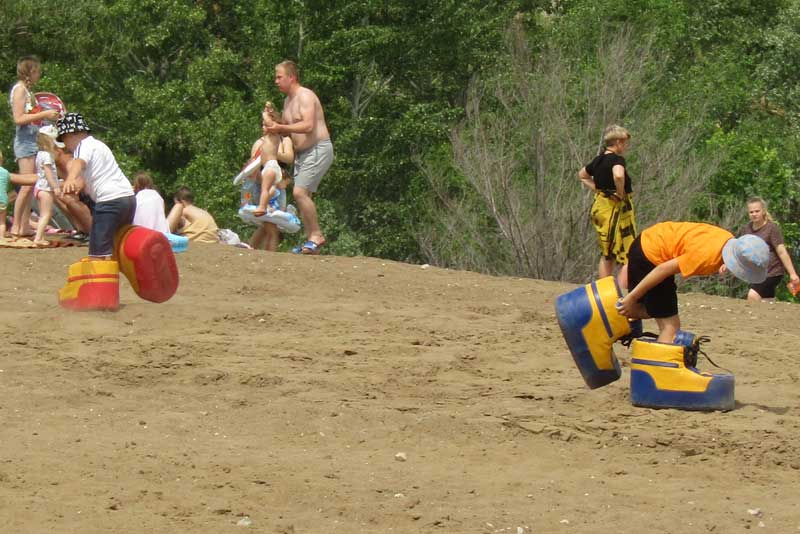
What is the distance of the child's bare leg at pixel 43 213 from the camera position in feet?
44.0

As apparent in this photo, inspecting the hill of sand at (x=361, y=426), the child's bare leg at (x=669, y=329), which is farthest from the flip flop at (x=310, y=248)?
the child's bare leg at (x=669, y=329)

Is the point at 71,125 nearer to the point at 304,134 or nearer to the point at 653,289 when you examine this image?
the point at 304,134

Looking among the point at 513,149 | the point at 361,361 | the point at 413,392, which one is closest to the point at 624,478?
the point at 413,392

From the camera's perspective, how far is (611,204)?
11.6 m

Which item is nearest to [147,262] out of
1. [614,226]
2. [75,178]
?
[75,178]

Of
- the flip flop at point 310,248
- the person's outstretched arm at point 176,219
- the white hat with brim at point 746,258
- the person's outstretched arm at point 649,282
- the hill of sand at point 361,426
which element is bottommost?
the hill of sand at point 361,426

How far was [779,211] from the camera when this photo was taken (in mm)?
26875

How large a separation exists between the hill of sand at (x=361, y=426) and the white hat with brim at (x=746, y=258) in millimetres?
798

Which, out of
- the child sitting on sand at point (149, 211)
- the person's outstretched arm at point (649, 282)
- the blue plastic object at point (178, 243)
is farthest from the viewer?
the blue plastic object at point (178, 243)

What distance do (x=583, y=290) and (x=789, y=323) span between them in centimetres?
394

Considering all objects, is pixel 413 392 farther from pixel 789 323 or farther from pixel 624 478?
pixel 789 323

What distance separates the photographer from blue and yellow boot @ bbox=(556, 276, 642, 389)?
8203 mm

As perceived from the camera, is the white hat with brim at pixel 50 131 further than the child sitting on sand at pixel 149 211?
No

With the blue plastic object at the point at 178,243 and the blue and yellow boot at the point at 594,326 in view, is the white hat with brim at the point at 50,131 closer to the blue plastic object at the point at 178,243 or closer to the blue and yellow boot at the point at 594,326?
the blue plastic object at the point at 178,243
